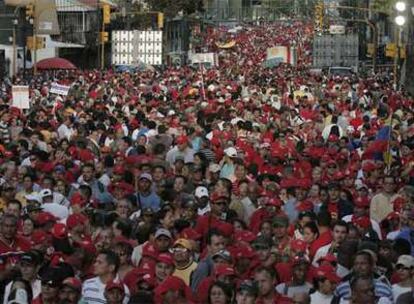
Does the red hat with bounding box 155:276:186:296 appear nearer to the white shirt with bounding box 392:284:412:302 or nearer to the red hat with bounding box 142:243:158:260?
the red hat with bounding box 142:243:158:260

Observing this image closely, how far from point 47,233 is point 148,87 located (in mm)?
28521

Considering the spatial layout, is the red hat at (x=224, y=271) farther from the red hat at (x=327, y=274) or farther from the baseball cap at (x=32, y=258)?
the baseball cap at (x=32, y=258)

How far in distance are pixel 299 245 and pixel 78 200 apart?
11.1 feet

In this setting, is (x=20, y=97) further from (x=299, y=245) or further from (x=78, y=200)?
(x=299, y=245)

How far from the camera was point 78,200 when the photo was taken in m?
13.6

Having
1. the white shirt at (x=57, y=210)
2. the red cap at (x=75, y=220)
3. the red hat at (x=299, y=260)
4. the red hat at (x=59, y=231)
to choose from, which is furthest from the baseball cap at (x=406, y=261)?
the white shirt at (x=57, y=210)

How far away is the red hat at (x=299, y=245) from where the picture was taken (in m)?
11.0

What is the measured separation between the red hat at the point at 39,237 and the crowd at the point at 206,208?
2 centimetres

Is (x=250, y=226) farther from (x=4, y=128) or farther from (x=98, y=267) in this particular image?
(x=4, y=128)

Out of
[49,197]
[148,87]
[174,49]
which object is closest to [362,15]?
[174,49]

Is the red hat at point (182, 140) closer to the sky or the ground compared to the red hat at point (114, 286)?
closer to the sky

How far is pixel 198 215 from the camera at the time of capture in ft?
42.2

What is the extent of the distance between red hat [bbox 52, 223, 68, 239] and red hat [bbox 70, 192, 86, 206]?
1.96 metres

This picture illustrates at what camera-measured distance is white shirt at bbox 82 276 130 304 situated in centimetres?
922
